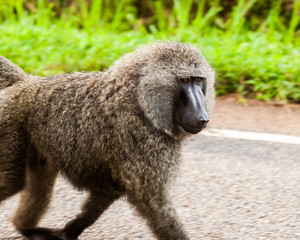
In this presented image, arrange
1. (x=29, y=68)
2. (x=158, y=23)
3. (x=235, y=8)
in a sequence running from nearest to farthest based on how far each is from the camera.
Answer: (x=29, y=68)
(x=235, y=8)
(x=158, y=23)

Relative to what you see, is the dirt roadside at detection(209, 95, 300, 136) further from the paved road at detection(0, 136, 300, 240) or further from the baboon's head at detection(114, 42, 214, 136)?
the baboon's head at detection(114, 42, 214, 136)

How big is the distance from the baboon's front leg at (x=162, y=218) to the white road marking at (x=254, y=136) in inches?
91.9

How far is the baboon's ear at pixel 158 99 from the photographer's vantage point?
3189 mm

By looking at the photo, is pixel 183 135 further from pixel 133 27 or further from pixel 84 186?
pixel 133 27

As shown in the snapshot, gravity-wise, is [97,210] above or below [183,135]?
below

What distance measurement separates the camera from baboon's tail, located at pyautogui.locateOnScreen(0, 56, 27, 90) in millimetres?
3654

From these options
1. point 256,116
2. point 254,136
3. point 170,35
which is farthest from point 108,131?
point 170,35

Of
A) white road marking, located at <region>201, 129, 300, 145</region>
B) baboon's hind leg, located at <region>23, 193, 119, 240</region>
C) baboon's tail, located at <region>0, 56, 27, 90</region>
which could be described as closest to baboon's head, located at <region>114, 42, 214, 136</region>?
baboon's hind leg, located at <region>23, 193, 119, 240</region>

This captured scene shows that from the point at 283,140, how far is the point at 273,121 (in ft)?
1.65

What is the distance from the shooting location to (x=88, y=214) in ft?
11.7

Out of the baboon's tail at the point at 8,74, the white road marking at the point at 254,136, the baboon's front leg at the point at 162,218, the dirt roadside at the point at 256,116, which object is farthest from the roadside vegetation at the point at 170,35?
the baboon's front leg at the point at 162,218

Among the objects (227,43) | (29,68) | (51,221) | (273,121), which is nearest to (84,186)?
(51,221)

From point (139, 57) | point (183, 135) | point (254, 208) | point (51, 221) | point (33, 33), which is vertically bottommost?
point (254, 208)

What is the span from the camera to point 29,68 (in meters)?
6.66
